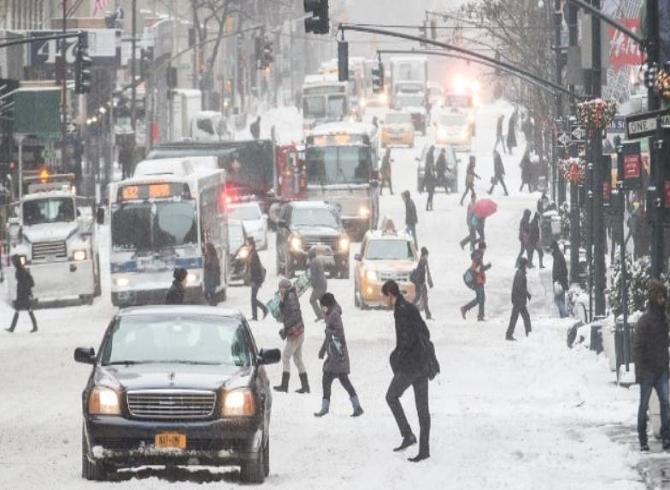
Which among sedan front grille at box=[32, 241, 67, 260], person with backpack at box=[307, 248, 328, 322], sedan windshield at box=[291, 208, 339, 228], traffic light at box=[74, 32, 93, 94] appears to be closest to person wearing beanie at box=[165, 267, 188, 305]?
person with backpack at box=[307, 248, 328, 322]

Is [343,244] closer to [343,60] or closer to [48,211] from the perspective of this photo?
[343,60]

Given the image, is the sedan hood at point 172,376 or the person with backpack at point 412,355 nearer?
the sedan hood at point 172,376

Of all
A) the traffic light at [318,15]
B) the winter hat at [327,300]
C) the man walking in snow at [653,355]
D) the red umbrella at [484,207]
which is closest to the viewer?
the man walking in snow at [653,355]

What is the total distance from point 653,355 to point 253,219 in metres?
39.8

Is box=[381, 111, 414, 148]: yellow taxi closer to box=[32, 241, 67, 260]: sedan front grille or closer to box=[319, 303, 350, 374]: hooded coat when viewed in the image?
box=[32, 241, 67, 260]: sedan front grille

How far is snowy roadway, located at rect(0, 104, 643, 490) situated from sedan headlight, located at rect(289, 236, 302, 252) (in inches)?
228

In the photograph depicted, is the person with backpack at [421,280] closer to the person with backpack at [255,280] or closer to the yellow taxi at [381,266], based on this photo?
the yellow taxi at [381,266]

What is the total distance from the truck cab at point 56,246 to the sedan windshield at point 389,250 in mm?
6831

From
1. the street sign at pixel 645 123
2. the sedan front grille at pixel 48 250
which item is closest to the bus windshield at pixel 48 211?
the sedan front grille at pixel 48 250

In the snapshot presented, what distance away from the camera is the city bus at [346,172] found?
62844mm

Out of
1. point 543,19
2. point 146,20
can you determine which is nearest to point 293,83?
point 146,20

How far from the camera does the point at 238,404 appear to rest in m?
17.7

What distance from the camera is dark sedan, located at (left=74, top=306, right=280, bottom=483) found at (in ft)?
57.1

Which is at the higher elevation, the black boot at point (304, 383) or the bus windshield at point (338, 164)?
the bus windshield at point (338, 164)
